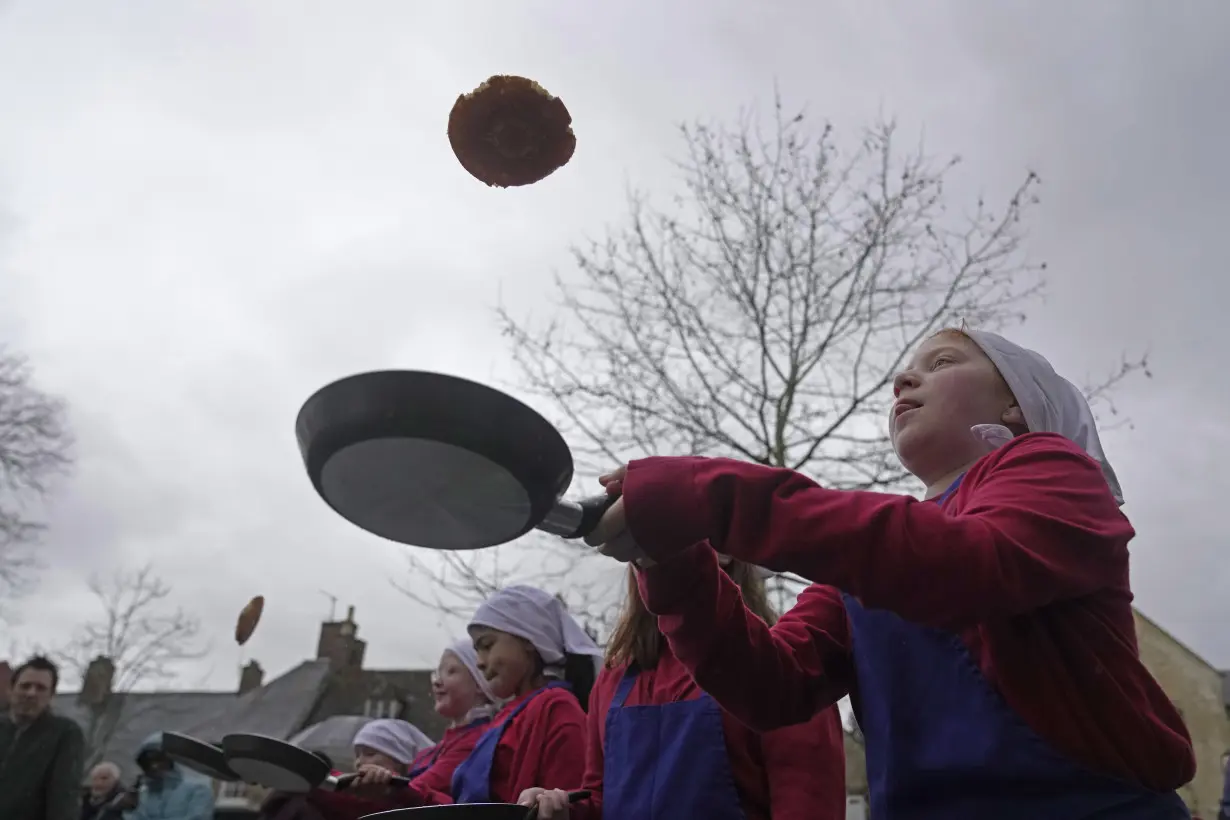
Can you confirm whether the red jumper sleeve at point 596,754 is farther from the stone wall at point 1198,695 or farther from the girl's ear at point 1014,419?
the stone wall at point 1198,695

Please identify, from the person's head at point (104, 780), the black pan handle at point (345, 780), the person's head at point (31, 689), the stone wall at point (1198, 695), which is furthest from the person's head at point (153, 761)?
the stone wall at point (1198, 695)

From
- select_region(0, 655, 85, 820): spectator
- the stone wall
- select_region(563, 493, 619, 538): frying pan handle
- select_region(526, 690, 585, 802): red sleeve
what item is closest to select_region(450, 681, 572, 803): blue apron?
select_region(526, 690, 585, 802): red sleeve

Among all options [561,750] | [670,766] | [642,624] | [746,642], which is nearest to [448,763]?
[561,750]

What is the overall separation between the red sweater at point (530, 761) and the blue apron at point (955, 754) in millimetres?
1739

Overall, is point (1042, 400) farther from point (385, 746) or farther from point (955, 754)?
point (385, 746)

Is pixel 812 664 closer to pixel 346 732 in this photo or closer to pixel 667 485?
pixel 667 485

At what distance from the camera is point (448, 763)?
13.8 feet

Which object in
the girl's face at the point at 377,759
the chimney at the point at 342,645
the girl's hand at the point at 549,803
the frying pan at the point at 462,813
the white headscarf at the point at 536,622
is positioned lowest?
the frying pan at the point at 462,813

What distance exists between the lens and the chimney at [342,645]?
34.9 metres

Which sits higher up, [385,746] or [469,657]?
[469,657]

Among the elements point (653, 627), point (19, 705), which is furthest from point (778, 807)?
point (19, 705)

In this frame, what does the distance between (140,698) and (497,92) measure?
4471 centimetres

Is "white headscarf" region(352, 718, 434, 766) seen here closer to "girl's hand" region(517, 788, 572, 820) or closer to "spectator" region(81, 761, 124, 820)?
"girl's hand" region(517, 788, 572, 820)

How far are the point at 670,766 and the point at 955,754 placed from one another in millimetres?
1137
